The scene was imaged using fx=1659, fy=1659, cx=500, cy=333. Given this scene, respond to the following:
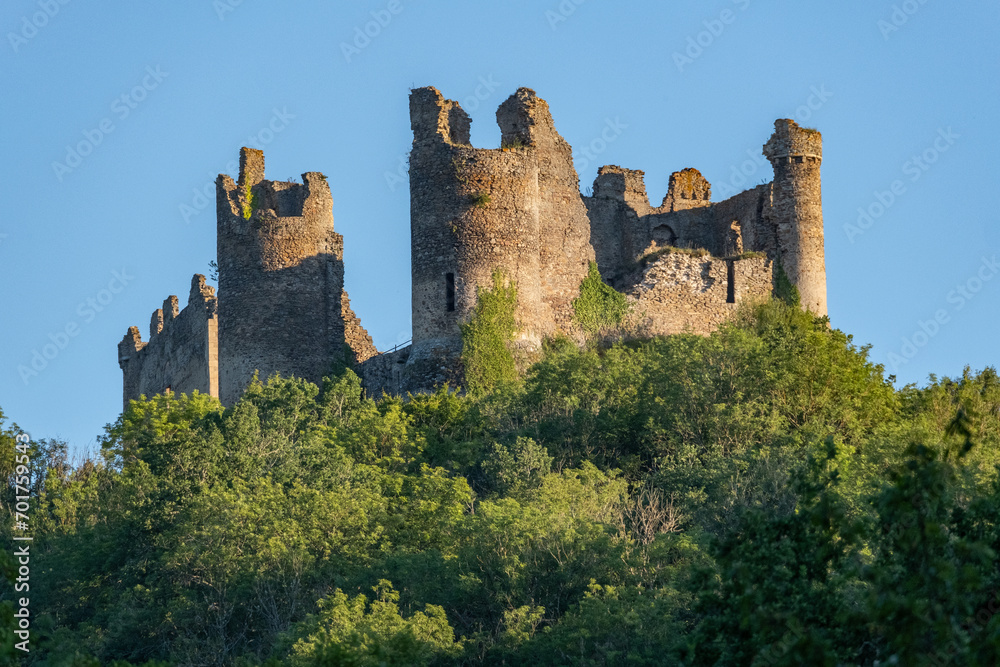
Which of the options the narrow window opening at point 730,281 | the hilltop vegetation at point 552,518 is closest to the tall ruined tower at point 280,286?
the hilltop vegetation at point 552,518

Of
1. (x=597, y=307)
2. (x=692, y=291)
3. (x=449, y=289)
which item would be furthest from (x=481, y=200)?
(x=692, y=291)

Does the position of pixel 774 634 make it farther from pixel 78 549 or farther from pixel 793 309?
pixel 793 309

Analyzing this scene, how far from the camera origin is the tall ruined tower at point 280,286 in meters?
33.8

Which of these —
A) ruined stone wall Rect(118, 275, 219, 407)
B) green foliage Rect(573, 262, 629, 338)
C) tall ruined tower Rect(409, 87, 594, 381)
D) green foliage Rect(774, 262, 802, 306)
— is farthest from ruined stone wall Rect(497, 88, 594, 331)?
ruined stone wall Rect(118, 275, 219, 407)

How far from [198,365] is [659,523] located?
16.3 meters

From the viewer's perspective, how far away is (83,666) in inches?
675

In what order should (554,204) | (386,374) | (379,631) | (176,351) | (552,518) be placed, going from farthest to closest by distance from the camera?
(176,351) < (554,204) < (386,374) < (552,518) < (379,631)

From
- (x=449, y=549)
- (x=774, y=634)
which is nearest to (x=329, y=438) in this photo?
(x=449, y=549)

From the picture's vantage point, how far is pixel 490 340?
1232 inches

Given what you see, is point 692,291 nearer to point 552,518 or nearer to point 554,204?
point 554,204

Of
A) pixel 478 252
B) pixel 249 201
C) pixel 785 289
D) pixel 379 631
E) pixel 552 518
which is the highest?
pixel 249 201

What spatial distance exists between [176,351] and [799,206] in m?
15.6

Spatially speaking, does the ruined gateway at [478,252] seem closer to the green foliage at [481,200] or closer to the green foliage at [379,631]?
the green foliage at [481,200]

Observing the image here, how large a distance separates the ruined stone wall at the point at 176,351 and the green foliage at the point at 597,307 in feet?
27.6
